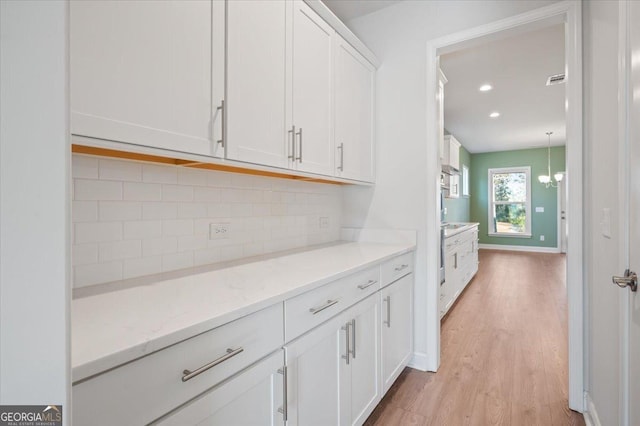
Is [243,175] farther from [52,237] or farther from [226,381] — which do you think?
[52,237]

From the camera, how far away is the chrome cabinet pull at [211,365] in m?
0.72

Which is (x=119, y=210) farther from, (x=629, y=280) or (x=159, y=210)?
(x=629, y=280)

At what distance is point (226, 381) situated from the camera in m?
0.83

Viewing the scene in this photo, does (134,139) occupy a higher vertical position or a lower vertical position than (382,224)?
higher

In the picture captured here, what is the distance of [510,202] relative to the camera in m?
8.31

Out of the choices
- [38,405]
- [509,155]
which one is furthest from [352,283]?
[509,155]

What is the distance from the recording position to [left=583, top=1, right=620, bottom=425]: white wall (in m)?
1.26

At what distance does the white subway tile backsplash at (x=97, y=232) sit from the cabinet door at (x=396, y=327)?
1.31 m

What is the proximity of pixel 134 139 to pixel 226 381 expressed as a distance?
75 cm

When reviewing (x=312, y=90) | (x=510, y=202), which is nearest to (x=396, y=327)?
(x=312, y=90)

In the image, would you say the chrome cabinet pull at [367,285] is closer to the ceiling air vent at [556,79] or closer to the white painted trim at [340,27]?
the white painted trim at [340,27]

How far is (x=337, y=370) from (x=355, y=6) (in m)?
2.48

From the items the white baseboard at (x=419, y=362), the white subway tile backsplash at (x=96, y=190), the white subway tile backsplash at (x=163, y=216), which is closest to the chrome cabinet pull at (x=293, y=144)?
the white subway tile backsplash at (x=163, y=216)

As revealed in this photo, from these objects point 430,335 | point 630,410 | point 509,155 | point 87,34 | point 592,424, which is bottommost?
point 592,424
